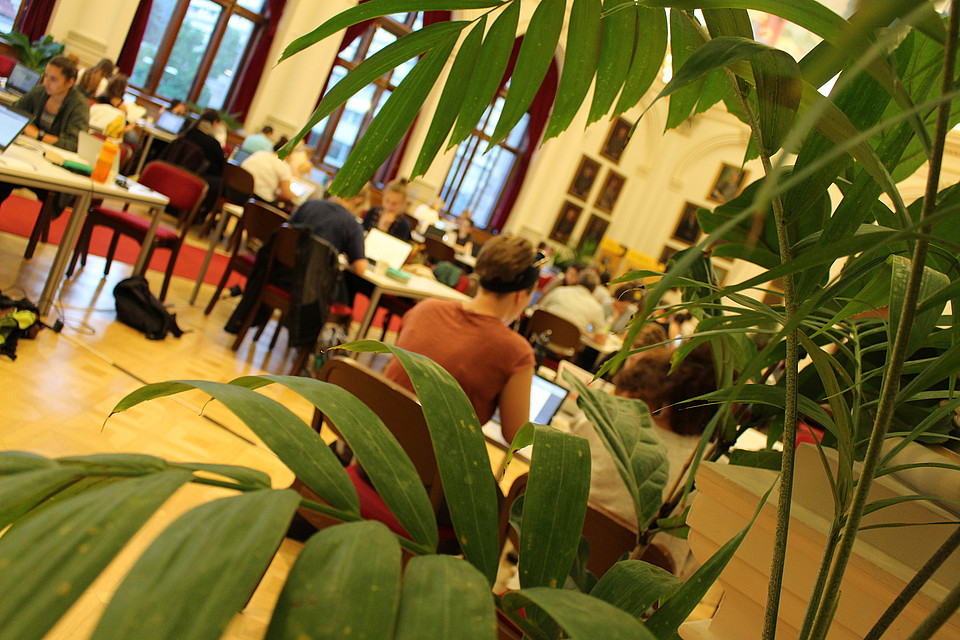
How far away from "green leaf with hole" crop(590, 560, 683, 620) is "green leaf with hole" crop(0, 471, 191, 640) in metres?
0.49

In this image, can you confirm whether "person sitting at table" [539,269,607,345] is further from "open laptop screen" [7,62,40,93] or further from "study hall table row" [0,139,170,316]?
"open laptop screen" [7,62,40,93]

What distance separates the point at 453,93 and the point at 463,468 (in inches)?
20.3

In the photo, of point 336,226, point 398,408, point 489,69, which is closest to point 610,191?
point 336,226

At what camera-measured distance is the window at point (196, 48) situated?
448 inches

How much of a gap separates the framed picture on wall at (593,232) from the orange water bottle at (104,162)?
41.1ft

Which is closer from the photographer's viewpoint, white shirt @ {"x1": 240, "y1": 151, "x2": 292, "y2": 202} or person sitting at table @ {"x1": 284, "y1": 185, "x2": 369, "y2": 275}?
person sitting at table @ {"x1": 284, "y1": 185, "x2": 369, "y2": 275}

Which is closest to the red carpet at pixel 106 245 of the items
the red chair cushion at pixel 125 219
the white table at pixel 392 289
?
the red chair cushion at pixel 125 219

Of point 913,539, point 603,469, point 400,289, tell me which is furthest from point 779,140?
point 400,289

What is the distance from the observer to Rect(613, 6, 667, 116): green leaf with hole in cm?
96

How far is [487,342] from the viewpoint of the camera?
2.63 m

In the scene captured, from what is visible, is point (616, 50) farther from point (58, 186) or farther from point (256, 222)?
point (256, 222)

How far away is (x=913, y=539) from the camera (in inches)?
38.7

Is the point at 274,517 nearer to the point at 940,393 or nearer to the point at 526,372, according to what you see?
the point at 940,393

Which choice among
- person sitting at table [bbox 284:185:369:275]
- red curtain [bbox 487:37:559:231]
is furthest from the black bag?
red curtain [bbox 487:37:559:231]
